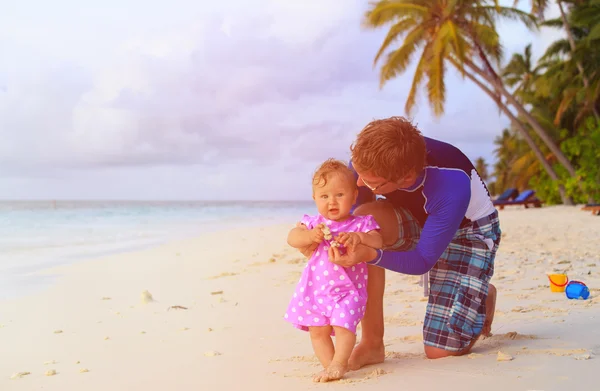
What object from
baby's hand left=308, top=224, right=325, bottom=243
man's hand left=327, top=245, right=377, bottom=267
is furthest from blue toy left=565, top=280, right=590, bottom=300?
baby's hand left=308, top=224, right=325, bottom=243

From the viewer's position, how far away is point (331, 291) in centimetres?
243

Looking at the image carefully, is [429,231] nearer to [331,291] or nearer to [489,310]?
[331,291]

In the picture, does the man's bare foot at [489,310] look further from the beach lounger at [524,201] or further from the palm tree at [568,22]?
the beach lounger at [524,201]

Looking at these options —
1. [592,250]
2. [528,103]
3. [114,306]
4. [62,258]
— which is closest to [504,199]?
[528,103]

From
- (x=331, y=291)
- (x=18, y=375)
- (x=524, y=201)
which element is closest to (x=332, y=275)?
(x=331, y=291)

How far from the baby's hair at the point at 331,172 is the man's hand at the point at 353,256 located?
321 millimetres

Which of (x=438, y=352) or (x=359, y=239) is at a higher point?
(x=359, y=239)

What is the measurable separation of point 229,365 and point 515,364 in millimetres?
1287

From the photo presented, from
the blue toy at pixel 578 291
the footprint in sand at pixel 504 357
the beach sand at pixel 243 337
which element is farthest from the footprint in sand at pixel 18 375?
the blue toy at pixel 578 291

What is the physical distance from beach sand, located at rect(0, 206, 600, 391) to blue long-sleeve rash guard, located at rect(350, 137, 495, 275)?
0.48 metres

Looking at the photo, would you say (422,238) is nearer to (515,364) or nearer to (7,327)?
(515,364)

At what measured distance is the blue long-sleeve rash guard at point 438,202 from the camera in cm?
238

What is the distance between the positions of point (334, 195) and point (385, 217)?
0.36m

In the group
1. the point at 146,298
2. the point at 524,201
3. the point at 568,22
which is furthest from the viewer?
the point at 524,201
